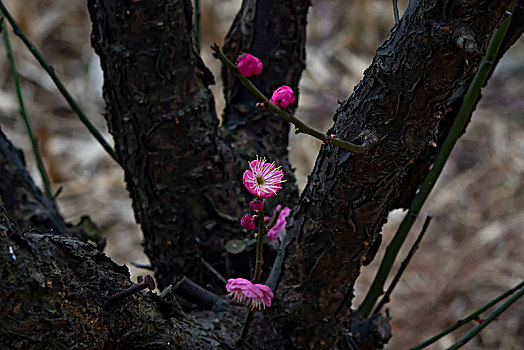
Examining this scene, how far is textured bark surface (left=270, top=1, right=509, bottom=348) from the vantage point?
37 cm

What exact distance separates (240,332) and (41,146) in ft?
6.07

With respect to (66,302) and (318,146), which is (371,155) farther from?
(318,146)

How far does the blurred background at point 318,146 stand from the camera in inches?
70.7

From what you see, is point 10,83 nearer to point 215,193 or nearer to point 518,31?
point 215,193

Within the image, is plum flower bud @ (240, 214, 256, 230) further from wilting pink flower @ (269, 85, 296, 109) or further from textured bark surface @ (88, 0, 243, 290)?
textured bark surface @ (88, 0, 243, 290)

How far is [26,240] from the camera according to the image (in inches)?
13.8

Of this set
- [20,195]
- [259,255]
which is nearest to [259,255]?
[259,255]

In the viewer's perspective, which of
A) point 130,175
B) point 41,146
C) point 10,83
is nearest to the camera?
point 130,175

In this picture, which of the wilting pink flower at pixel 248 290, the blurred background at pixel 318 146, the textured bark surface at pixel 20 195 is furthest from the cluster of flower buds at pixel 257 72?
the blurred background at pixel 318 146

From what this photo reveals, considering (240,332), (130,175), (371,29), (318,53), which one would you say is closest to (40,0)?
(318,53)

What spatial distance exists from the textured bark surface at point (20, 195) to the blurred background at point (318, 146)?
3.50ft

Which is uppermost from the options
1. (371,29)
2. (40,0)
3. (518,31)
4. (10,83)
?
(371,29)

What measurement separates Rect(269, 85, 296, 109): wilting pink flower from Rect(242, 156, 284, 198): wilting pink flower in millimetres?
45

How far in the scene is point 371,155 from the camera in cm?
42
